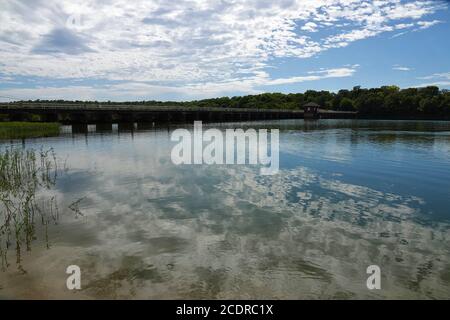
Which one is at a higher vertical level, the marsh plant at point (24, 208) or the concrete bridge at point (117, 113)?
the concrete bridge at point (117, 113)

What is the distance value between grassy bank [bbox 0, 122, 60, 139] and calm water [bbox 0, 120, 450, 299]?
3379cm

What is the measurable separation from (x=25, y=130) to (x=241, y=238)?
54.7m

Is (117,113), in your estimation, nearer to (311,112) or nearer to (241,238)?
(241,238)

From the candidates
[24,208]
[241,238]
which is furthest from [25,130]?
[241,238]

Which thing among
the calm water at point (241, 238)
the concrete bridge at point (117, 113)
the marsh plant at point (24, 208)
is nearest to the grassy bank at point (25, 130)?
the concrete bridge at point (117, 113)

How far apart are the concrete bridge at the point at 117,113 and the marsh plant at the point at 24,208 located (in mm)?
54016

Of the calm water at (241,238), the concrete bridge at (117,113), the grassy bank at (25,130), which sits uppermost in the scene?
the concrete bridge at (117,113)

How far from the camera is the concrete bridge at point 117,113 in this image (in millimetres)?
70062

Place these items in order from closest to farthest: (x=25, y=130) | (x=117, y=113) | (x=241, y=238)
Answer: (x=241, y=238) < (x=25, y=130) < (x=117, y=113)

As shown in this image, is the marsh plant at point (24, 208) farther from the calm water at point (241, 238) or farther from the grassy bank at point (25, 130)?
the grassy bank at point (25, 130)

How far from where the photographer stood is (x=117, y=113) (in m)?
88.4
